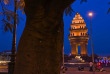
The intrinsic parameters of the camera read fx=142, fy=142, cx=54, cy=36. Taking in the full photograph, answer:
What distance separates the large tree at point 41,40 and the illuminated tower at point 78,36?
50.9 metres

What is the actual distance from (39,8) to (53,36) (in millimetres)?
704

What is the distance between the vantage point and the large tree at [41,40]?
3045 millimetres

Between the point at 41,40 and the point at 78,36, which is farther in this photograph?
the point at 78,36

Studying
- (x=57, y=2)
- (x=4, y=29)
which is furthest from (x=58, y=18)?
(x=4, y=29)

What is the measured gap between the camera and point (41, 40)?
10.3ft

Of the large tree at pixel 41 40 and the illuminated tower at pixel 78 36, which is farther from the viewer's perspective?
the illuminated tower at pixel 78 36

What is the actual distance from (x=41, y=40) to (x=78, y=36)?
51135mm

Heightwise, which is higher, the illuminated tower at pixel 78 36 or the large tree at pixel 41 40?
the illuminated tower at pixel 78 36

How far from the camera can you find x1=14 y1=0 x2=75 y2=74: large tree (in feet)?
9.99

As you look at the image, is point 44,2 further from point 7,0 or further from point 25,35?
point 7,0

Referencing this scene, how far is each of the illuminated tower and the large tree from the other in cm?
5093

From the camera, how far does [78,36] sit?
53438mm

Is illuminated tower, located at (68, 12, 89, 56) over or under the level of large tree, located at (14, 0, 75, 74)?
over

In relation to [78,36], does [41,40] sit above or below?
below
